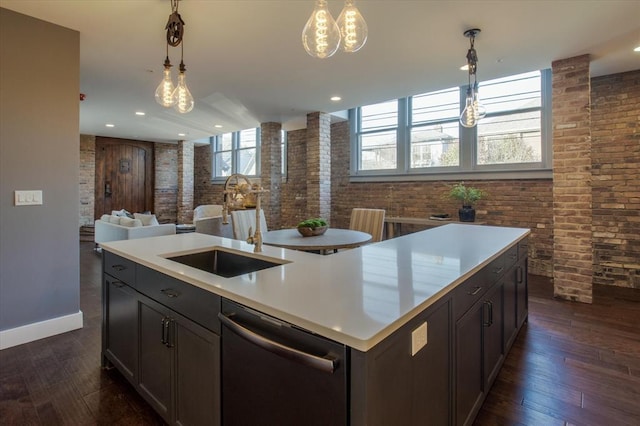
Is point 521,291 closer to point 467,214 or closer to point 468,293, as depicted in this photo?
point 468,293

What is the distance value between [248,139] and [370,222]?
5881mm

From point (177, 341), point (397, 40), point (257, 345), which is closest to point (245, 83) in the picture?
point (397, 40)

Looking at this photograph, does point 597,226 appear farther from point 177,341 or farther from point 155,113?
point 155,113

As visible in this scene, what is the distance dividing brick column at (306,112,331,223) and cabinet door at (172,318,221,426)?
447 cm

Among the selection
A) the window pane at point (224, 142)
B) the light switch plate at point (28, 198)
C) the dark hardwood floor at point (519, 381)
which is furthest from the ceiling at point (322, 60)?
the window pane at point (224, 142)

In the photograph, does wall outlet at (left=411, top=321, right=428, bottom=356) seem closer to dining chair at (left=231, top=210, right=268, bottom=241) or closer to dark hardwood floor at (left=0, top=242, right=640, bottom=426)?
dark hardwood floor at (left=0, top=242, right=640, bottom=426)

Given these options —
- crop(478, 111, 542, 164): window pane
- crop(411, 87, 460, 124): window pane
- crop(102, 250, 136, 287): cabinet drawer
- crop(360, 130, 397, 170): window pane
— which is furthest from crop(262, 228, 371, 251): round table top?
crop(411, 87, 460, 124): window pane

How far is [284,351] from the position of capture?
943 mm

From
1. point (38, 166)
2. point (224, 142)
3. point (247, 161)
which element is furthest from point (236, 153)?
point (38, 166)

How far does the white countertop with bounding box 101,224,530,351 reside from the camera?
3.05 feet

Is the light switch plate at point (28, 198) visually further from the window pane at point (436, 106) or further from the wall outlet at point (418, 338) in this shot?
the window pane at point (436, 106)

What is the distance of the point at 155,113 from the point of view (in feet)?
20.1

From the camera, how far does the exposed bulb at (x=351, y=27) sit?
171 centimetres

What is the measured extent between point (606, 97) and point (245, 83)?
4526mm
